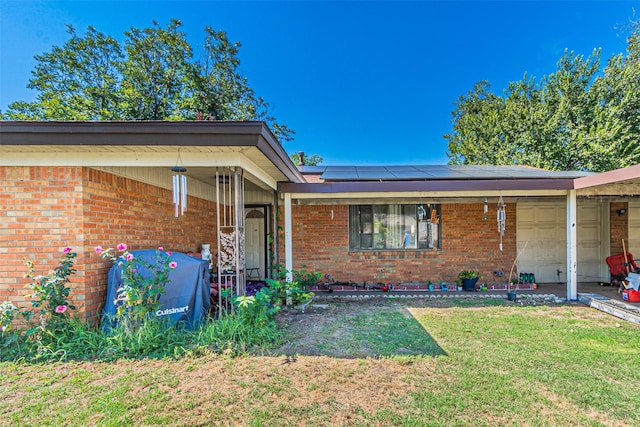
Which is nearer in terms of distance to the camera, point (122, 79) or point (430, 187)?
point (430, 187)

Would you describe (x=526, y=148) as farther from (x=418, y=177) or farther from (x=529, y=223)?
(x=418, y=177)

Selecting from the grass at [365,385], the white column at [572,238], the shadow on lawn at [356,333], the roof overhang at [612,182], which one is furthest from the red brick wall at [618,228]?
the shadow on lawn at [356,333]

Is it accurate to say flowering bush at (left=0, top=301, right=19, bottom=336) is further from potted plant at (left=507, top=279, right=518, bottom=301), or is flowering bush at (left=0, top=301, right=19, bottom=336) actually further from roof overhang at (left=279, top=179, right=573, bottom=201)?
potted plant at (left=507, top=279, right=518, bottom=301)

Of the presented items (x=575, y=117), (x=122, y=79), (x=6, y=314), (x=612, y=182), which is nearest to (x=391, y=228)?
(x=612, y=182)

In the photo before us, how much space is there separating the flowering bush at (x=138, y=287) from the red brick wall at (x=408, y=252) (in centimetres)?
411

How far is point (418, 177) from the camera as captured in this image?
6367 millimetres

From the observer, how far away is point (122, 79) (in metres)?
15.2

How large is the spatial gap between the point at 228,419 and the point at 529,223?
839 cm

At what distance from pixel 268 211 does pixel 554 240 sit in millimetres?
7721

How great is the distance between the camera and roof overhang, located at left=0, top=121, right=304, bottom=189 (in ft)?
11.0

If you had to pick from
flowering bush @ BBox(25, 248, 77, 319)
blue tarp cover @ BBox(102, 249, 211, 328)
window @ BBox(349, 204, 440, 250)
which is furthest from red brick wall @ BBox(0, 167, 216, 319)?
window @ BBox(349, 204, 440, 250)

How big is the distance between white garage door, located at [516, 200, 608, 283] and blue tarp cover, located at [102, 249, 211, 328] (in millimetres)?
7766

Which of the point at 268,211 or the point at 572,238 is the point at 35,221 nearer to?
the point at 268,211

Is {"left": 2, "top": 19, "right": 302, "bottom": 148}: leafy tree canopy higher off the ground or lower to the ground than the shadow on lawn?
higher
